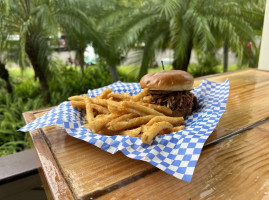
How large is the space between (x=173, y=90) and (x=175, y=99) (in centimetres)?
7

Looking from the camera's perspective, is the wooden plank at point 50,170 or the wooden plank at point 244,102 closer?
the wooden plank at point 50,170

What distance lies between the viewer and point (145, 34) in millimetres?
5207

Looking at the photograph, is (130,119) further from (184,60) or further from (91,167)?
(184,60)

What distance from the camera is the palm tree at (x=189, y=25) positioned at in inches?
177

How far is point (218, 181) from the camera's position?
2.73 feet

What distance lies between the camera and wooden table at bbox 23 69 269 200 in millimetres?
786

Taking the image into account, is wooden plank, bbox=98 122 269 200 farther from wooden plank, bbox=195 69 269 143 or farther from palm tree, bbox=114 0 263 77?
palm tree, bbox=114 0 263 77

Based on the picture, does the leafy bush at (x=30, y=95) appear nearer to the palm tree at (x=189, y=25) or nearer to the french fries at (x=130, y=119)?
the palm tree at (x=189, y=25)

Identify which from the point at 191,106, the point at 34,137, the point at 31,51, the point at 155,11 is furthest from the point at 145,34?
the point at 34,137

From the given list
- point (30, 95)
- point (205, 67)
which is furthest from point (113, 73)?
point (205, 67)

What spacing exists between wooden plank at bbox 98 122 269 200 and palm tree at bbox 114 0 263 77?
12.1ft

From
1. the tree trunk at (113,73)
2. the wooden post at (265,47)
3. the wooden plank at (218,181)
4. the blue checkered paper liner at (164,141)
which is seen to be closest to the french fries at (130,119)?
the blue checkered paper liner at (164,141)

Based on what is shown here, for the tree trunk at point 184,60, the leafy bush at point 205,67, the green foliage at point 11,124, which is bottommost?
the green foliage at point 11,124

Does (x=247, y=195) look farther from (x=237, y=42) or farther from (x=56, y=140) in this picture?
(x=237, y=42)
